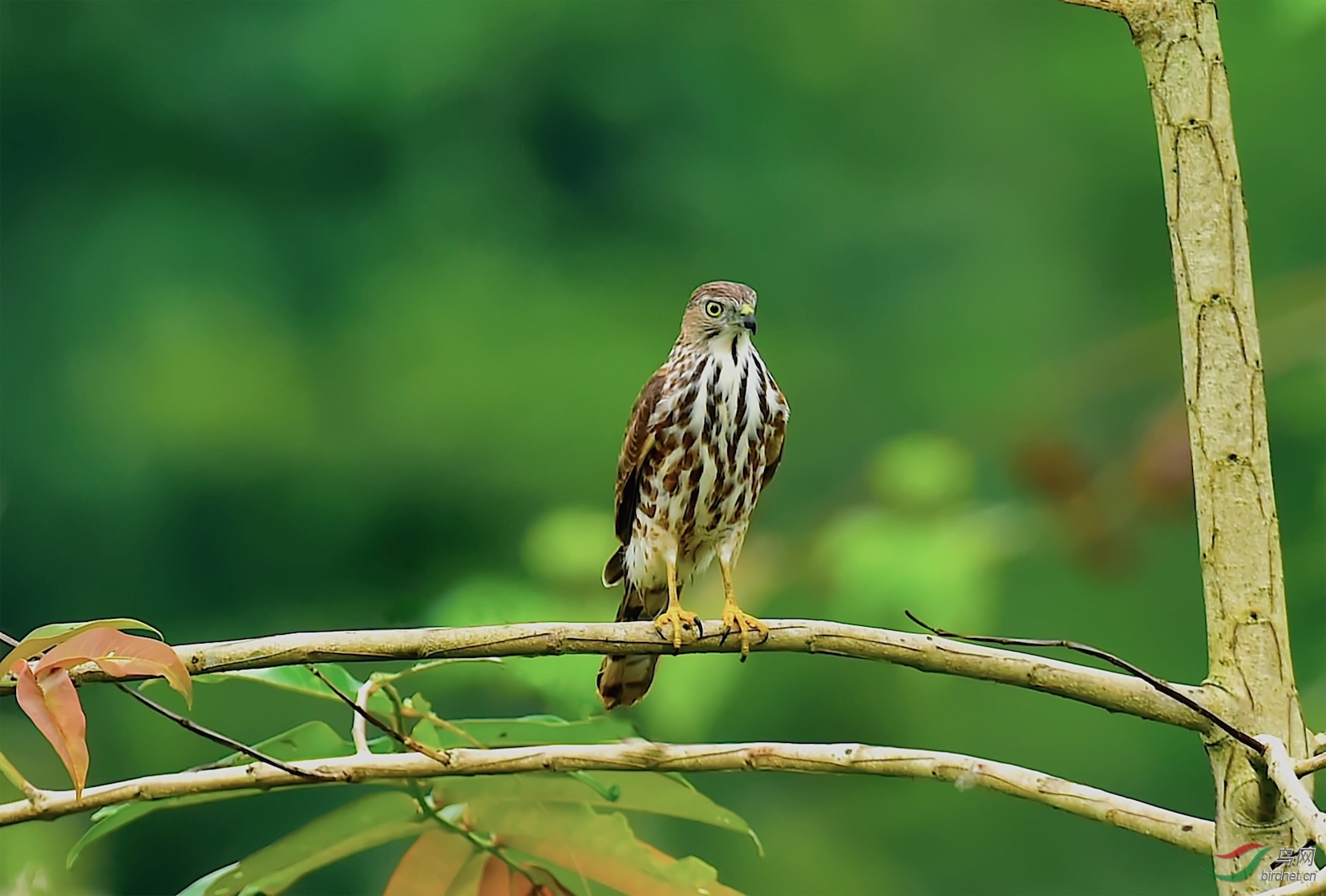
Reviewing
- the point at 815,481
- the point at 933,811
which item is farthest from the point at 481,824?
the point at 933,811

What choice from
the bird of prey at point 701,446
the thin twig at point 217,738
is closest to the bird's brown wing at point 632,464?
the bird of prey at point 701,446

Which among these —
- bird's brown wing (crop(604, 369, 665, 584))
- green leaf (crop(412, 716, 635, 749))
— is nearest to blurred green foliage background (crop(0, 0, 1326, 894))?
bird's brown wing (crop(604, 369, 665, 584))

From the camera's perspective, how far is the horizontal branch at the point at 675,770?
4.49 ft

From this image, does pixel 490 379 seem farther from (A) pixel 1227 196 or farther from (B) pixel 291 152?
(A) pixel 1227 196

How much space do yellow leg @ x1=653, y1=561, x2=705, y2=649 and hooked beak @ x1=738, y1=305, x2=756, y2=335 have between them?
0.39m

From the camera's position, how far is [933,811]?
6.18 meters

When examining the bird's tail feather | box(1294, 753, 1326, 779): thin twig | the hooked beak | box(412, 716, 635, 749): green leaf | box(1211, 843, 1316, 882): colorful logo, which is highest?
the hooked beak

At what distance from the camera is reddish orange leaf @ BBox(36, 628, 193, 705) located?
1.22 metres

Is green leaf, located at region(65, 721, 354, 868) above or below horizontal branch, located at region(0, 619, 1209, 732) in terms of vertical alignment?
below

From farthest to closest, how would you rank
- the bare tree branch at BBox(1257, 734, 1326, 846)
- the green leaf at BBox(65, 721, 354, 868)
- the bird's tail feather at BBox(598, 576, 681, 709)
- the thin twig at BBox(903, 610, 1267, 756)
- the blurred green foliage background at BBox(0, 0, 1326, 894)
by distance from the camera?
1. the blurred green foliage background at BBox(0, 0, 1326, 894)
2. the bird's tail feather at BBox(598, 576, 681, 709)
3. the green leaf at BBox(65, 721, 354, 868)
4. the thin twig at BBox(903, 610, 1267, 756)
5. the bare tree branch at BBox(1257, 734, 1326, 846)

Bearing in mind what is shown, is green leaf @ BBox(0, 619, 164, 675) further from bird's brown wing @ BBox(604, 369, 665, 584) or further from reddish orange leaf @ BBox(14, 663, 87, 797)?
bird's brown wing @ BBox(604, 369, 665, 584)

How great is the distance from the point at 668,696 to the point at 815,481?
228 cm

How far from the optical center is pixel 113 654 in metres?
1.25

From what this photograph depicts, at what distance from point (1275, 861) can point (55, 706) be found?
98 centimetres
